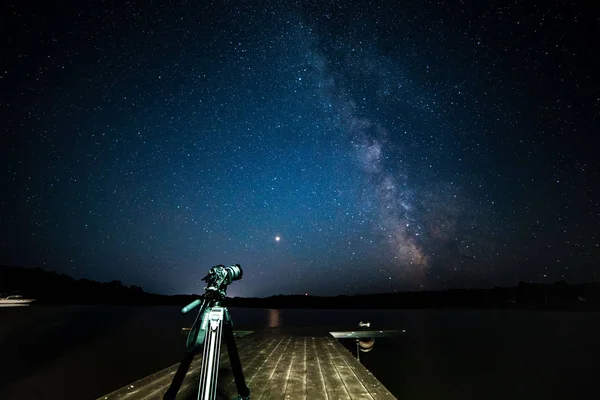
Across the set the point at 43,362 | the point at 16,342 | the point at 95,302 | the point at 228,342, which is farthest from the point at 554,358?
the point at 95,302

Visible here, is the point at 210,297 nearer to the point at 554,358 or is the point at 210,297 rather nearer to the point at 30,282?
the point at 554,358

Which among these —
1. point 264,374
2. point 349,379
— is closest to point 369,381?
point 349,379

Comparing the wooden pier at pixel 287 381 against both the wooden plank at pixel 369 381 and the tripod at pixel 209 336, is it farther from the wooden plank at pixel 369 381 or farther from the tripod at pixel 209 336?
the tripod at pixel 209 336

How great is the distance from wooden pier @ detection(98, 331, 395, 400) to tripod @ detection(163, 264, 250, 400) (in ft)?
4.69

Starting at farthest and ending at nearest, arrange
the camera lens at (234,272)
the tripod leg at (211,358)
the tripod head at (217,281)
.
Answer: the camera lens at (234,272) < the tripod head at (217,281) < the tripod leg at (211,358)

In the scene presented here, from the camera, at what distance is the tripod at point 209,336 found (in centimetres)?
291

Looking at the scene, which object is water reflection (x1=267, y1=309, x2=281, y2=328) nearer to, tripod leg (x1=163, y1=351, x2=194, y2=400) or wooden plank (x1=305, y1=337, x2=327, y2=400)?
wooden plank (x1=305, y1=337, x2=327, y2=400)

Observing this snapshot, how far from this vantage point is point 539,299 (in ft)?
442

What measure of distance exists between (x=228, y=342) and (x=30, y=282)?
18445cm

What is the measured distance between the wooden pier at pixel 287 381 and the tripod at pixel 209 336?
56.3 inches

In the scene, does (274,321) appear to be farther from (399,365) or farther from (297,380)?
(297,380)

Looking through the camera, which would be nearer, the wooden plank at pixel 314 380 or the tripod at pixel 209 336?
the tripod at pixel 209 336

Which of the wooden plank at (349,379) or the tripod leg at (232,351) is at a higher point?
the tripod leg at (232,351)

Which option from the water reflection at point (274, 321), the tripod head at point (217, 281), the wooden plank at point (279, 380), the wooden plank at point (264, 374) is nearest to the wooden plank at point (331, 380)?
the wooden plank at point (279, 380)
